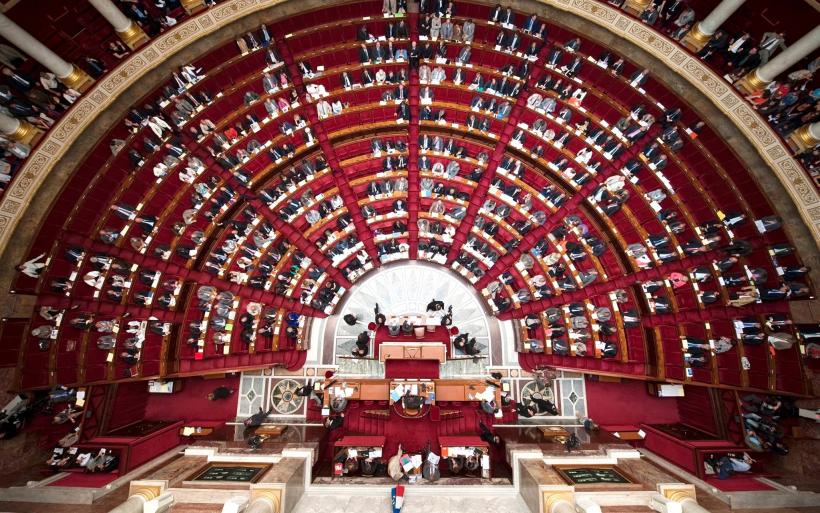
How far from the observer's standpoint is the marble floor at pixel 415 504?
1561 centimetres

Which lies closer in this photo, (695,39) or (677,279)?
(695,39)

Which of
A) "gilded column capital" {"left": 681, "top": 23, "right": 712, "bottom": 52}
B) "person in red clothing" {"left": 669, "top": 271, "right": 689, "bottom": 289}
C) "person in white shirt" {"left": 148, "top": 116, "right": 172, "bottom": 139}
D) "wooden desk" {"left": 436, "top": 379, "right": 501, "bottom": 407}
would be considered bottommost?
"wooden desk" {"left": 436, "top": 379, "right": 501, "bottom": 407}

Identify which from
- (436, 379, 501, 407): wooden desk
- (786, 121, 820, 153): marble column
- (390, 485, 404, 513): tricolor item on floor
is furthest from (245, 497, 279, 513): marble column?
(786, 121, 820, 153): marble column

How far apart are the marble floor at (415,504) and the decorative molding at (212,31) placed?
17051 mm

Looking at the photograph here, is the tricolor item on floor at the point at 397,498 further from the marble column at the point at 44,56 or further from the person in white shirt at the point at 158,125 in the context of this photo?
the marble column at the point at 44,56

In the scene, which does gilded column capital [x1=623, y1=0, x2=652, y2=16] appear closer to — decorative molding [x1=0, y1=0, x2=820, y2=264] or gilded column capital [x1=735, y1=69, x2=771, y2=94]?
decorative molding [x1=0, y1=0, x2=820, y2=264]

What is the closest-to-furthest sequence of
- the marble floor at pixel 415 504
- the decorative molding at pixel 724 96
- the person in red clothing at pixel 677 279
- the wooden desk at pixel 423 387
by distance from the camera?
the decorative molding at pixel 724 96 < the marble floor at pixel 415 504 < the person in red clothing at pixel 677 279 < the wooden desk at pixel 423 387

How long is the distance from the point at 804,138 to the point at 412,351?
20992 mm

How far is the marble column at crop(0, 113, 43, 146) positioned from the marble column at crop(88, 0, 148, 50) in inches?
206

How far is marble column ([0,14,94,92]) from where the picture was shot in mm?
12875

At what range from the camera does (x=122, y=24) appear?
49.9ft

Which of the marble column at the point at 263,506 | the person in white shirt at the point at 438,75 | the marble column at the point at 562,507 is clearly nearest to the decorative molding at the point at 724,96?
the person in white shirt at the point at 438,75

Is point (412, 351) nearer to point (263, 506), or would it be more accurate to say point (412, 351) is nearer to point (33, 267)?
point (263, 506)

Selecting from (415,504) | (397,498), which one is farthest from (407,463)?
(397,498)
